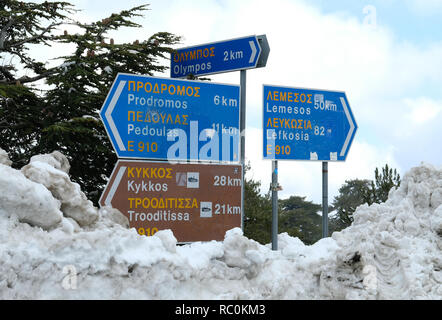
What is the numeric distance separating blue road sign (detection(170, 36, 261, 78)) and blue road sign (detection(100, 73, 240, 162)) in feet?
1.84

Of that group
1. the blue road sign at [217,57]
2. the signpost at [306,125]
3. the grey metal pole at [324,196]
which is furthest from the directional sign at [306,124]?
the blue road sign at [217,57]

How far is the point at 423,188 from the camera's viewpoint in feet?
27.6

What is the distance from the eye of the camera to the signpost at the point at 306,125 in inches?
373

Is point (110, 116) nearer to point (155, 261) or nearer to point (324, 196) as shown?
point (155, 261)

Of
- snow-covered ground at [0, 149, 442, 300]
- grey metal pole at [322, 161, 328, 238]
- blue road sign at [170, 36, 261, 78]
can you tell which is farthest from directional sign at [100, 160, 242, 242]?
grey metal pole at [322, 161, 328, 238]

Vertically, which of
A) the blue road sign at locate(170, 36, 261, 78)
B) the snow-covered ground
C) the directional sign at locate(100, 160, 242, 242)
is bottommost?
the snow-covered ground

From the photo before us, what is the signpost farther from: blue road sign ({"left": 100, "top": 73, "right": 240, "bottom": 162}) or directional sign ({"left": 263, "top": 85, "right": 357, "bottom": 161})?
blue road sign ({"left": 100, "top": 73, "right": 240, "bottom": 162})

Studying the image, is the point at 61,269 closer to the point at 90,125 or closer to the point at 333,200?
the point at 90,125

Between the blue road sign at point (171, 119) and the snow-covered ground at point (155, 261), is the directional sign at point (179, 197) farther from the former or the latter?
the snow-covered ground at point (155, 261)

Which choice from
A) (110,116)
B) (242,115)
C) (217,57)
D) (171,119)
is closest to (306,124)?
(242,115)

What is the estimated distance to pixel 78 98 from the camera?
14.0 m

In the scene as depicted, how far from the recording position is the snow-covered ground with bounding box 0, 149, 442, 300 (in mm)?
5488

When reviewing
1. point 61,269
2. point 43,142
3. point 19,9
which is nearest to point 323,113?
point 61,269

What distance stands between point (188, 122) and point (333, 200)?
31.1 meters
